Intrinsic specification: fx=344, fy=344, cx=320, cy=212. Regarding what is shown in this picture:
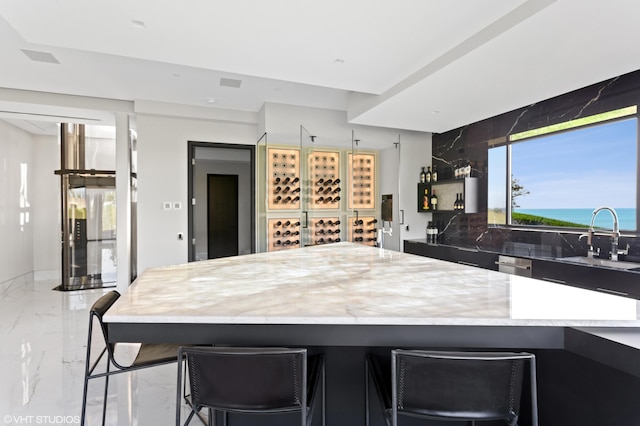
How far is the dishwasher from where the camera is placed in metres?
3.54

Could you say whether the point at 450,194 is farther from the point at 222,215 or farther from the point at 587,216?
the point at 222,215

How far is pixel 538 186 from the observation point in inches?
165

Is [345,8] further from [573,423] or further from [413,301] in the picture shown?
[573,423]

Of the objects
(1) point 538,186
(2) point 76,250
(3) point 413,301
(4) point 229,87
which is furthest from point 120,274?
(1) point 538,186

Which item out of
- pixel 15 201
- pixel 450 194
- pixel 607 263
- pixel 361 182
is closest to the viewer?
pixel 607 263

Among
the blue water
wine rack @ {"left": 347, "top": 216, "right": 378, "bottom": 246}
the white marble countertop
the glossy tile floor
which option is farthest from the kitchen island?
wine rack @ {"left": 347, "top": 216, "right": 378, "bottom": 246}

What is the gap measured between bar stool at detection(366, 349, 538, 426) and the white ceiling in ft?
6.62

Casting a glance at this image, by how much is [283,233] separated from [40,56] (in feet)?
11.0

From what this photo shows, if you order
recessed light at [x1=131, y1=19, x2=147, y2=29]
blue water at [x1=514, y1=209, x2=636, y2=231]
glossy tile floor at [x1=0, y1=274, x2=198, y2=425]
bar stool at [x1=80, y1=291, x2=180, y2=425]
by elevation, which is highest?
recessed light at [x1=131, y1=19, x2=147, y2=29]

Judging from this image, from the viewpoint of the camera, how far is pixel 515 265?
3.67 m

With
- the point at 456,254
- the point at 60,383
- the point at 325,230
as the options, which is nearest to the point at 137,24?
the point at 60,383

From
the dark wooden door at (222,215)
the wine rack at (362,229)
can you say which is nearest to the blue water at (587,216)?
the wine rack at (362,229)

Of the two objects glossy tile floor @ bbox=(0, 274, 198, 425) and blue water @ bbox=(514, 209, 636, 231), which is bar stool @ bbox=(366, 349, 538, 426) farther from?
blue water @ bbox=(514, 209, 636, 231)

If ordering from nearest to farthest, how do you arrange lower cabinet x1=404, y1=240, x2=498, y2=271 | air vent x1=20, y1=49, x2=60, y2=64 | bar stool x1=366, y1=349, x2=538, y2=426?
bar stool x1=366, y1=349, x2=538, y2=426
air vent x1=20, y1=49, x2=60, y2=64
lower cabinet x1=404, y1=240, x2=498, y2=271
